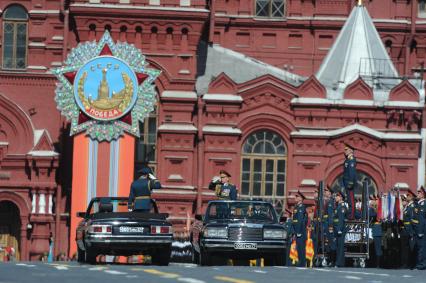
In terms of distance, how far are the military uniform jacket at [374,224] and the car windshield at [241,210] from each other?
568cm

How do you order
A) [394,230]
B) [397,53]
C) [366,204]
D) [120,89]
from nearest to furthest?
[366,204], [394,230], [120,89], [397,53]

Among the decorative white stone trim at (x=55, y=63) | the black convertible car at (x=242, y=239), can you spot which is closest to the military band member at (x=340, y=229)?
the black convertible car at (x=242, y=239)

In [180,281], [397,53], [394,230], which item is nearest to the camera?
[180,281]

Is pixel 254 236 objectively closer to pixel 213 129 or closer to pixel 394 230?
pixel 394 230

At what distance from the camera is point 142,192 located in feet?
100

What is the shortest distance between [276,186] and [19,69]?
9.36 m

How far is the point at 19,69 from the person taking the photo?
51844mm

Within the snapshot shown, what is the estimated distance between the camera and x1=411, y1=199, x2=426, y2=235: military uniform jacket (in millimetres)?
32531

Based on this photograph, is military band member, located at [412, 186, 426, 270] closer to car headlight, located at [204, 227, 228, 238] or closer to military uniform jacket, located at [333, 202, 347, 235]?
military uniform jacket, located at [333, 202, 347, 235]

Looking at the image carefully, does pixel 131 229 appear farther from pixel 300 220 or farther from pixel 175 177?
pixel 175 177

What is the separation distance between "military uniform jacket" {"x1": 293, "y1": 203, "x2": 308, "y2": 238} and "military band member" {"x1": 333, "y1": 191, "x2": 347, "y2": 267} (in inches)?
72.7

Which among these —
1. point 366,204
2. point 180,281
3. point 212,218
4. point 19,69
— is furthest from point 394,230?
point 19,69

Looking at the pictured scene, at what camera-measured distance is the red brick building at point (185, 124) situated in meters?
50.5

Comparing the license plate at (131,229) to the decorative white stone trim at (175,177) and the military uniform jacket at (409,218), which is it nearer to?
the military uniform jacket at (409,218)
